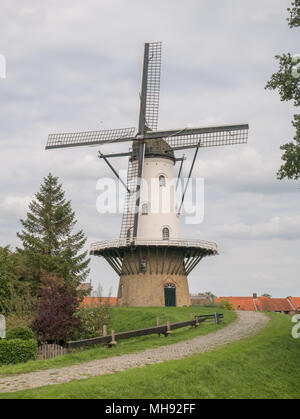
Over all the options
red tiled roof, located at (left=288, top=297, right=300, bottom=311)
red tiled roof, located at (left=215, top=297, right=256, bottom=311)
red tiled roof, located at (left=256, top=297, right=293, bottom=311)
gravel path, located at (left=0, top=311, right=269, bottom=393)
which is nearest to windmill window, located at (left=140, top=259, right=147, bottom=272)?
gravel path, located at (left=0, top=311, right=269, bottom=393)

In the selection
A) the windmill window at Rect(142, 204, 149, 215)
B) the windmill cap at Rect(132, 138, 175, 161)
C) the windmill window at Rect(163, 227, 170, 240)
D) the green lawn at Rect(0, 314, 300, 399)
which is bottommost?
the green lawn at Rect(0, 314, 300, 399)

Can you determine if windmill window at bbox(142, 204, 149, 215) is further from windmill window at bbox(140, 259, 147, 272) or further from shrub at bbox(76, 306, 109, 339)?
shrub at bbox(76, 306, 109, 339)

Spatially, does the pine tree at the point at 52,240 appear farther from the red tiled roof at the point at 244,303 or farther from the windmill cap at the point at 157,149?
the red tiled roof at the point at 244,303

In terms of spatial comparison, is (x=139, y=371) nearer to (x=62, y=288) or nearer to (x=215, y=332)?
(x=215, y=332)

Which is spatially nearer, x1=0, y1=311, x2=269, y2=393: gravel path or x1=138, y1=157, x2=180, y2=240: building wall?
x1=0, y1=311, x2=269, y2=393: gravel path

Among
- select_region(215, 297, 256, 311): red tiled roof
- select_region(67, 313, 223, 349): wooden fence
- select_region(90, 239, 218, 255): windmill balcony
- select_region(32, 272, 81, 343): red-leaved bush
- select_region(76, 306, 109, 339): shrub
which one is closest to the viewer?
select_region(67, 313, 223, 349): wooden fence

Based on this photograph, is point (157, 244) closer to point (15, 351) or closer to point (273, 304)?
point (15, 351)

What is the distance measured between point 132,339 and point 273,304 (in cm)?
5445

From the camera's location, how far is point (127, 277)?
1486 inches

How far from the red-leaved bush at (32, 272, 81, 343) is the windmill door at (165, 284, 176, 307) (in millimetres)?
12263

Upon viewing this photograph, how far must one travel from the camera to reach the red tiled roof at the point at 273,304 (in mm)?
73125

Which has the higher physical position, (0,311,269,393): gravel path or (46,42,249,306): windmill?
(46,42,249,306): windmill

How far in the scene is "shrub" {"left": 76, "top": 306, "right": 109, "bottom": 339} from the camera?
26.9m
